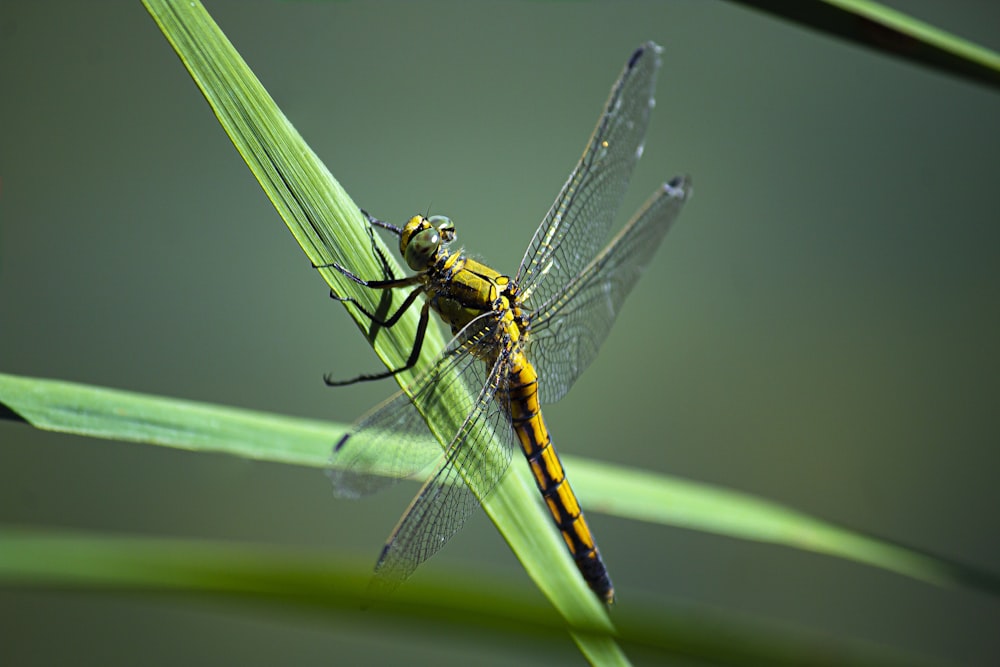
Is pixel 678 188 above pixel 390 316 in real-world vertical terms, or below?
above

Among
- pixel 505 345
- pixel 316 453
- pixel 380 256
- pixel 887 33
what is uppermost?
pixel 887 33

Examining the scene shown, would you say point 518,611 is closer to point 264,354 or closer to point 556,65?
point 264,354

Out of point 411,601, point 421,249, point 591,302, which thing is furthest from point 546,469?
point 411,601

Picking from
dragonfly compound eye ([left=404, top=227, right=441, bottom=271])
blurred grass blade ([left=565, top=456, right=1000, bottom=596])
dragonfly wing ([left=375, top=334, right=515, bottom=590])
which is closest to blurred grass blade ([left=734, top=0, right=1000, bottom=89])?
dragonfly compound eye ([left=404, top=227, right=441, bottom=271])

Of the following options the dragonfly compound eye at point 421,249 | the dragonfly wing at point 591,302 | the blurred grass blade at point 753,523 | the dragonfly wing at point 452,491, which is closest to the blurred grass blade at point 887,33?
the dragonfly wing at point 591,302

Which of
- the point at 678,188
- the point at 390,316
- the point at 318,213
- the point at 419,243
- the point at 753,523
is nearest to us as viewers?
the point at 318,213

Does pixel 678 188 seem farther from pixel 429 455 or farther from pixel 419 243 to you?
pixel 429 455
